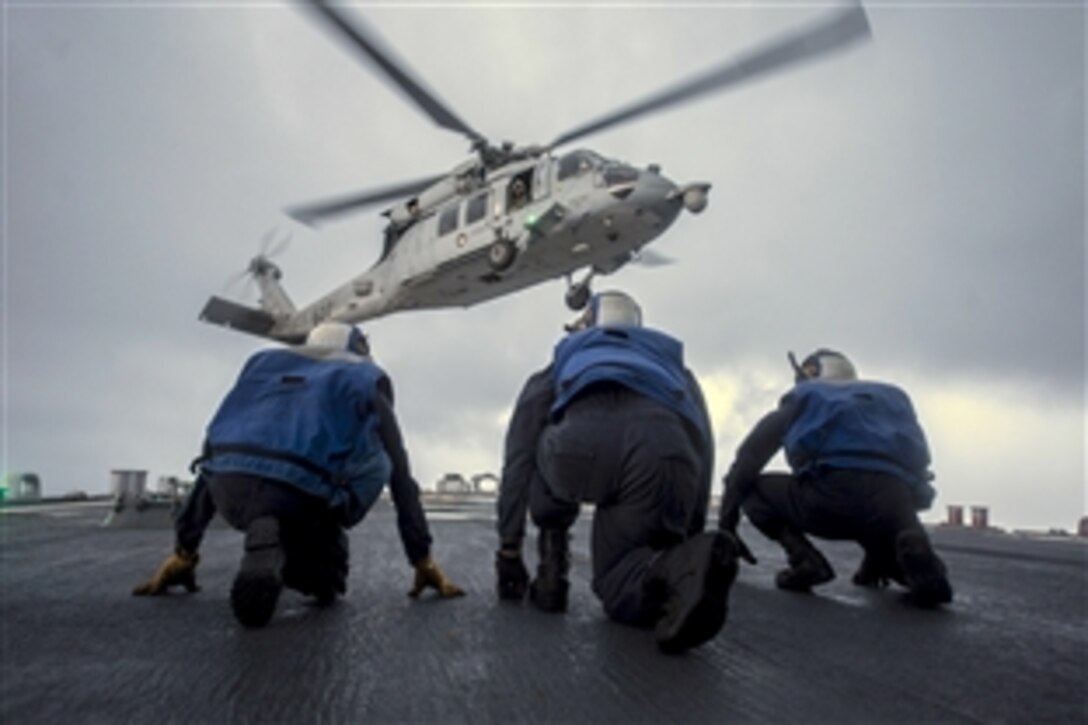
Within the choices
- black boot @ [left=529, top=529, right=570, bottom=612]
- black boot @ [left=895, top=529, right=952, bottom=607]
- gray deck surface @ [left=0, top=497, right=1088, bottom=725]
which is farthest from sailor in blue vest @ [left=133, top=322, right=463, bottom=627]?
black boot @ [left=895, top=529, right=952, bottom=607]

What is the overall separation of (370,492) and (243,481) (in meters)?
0.52

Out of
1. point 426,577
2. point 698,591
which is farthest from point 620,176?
point 698,591

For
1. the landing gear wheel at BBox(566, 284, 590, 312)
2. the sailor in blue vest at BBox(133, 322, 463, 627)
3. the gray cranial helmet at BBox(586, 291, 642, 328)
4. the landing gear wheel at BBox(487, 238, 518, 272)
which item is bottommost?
the sailor in blue vest at BBox(133, 322, 463, 627)

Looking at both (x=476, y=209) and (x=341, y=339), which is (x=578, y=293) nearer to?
(x=476, y=209)

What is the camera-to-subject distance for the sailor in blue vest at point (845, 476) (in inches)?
135

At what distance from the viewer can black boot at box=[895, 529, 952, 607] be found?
3215 millimetres

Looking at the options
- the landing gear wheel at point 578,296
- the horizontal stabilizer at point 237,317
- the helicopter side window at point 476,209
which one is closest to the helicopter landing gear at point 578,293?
the landing gear wheel at point 578,296

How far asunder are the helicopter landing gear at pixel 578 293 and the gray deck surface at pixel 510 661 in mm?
10431

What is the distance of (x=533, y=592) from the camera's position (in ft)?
10.0

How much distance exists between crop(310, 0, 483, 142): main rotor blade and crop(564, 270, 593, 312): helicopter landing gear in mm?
3520

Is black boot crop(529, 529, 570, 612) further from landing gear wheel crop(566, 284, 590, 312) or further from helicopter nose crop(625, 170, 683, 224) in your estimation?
landing gear wheel crop(566, 284, 590, 312)

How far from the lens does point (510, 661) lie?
1.99 metres

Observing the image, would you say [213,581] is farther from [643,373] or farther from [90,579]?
[643,373]

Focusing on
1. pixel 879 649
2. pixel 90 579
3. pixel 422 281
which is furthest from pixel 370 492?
pixel 422 281
